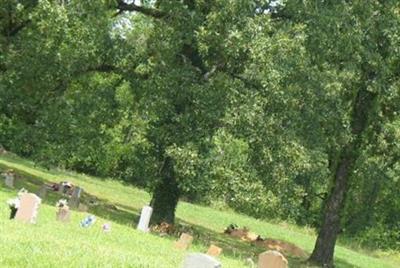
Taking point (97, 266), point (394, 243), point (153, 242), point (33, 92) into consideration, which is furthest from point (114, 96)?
point (394, 243)

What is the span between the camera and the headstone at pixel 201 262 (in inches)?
302

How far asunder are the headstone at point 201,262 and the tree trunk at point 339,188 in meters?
16.3

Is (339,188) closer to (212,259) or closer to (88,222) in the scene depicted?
(88,222)

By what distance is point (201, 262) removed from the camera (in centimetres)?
777

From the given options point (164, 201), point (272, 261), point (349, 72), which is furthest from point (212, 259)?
point (349, 72)

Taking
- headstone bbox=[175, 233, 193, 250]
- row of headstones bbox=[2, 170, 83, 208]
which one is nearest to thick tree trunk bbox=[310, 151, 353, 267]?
row of headstones bbox=[2, 170, 83, 208]

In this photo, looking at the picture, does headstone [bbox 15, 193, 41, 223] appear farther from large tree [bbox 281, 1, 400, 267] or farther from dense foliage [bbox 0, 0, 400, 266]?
large tree [bbox 281, 1, 400, 267]

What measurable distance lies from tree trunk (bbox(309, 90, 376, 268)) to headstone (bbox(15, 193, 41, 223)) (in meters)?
12.8

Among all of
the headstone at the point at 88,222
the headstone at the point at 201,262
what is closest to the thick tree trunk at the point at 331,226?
the headstone at the point at 88,222

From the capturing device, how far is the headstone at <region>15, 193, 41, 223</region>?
13.0 metres

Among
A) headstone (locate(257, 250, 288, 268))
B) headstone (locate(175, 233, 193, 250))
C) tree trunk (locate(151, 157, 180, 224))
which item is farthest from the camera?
tree trunk (locate(151, 157, 180, 224))

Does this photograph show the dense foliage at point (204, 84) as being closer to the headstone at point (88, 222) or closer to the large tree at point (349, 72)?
the large tree at point (349, 72)

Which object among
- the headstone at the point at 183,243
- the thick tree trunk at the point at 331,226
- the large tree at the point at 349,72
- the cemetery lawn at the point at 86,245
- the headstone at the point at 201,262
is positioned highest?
the large tree at the point at 349,72

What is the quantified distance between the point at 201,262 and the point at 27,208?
6223 millimetres
